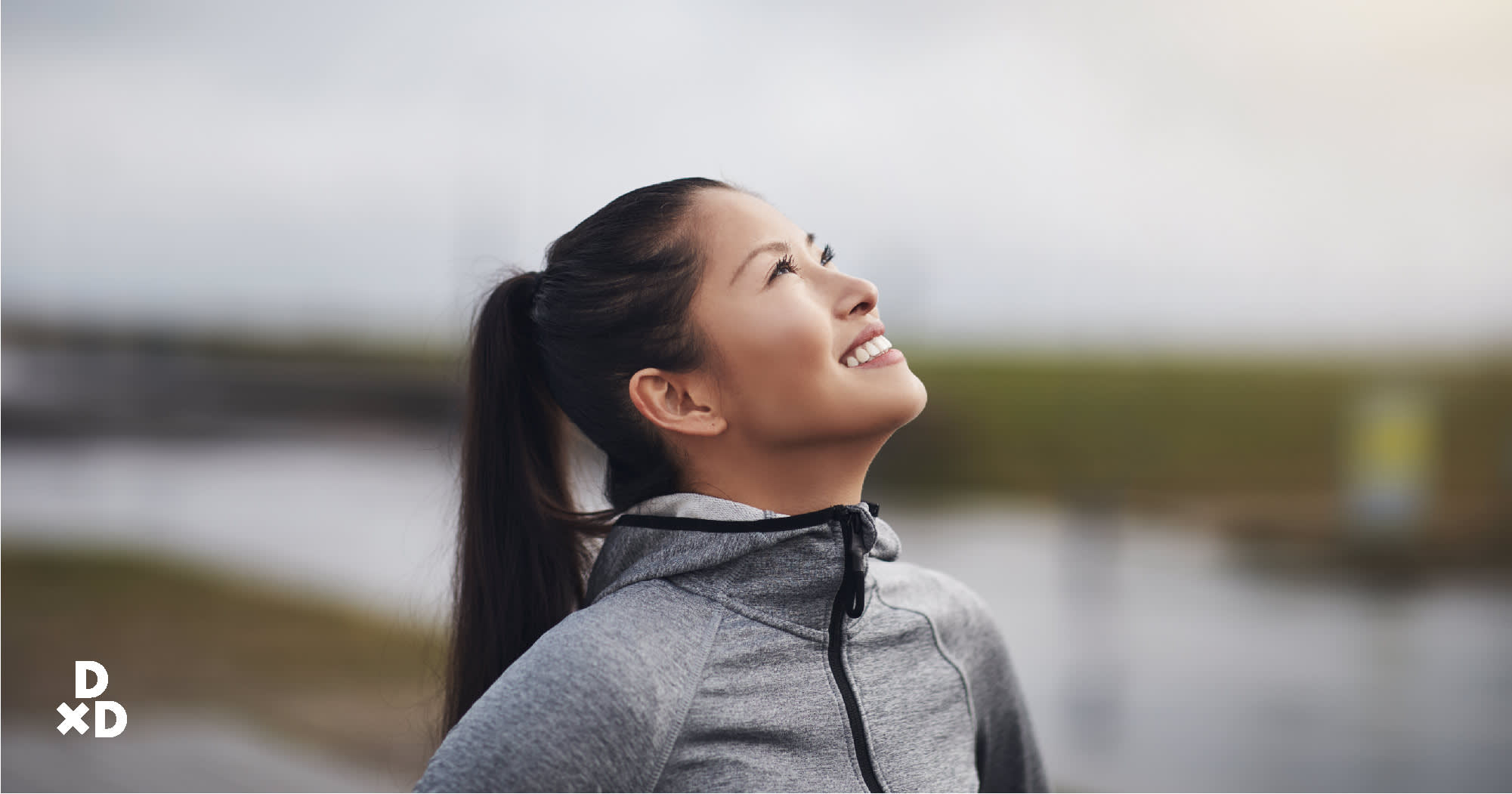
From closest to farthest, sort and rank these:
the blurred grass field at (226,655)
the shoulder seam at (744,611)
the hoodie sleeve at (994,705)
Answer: the shoulder seam at (744,611) → the hoodie sleeve at (994,705) → the blurred grass field at (226,655)

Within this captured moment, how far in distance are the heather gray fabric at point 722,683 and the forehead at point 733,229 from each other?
0.33 metres

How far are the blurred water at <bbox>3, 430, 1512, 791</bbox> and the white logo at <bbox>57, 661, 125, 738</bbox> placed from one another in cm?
153

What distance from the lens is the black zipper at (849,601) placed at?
150 cm

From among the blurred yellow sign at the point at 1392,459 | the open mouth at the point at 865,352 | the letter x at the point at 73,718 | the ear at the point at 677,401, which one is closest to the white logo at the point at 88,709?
the letter x at the point at 73,718

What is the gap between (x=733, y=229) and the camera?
1.61 meters

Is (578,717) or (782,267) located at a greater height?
(782,267)

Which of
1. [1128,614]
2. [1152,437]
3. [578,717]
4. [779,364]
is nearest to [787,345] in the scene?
[779,364]

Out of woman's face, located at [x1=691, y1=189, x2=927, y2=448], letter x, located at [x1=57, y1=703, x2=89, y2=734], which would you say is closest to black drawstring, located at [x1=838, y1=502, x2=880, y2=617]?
woman's face, located at [x1=691, y1=189, x2=927, y2=448]

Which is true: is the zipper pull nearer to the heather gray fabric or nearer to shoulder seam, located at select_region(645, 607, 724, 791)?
the heather gray fabric

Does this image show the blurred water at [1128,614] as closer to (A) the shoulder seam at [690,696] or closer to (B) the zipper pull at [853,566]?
(A) the shoulder seam at [690,696]

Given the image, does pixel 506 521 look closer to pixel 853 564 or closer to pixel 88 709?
pixel 853 564

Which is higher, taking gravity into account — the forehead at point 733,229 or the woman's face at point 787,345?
the forehead at point 733,229

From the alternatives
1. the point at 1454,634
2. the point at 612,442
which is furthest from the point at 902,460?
the point at 612,442

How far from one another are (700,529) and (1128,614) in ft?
22.7
